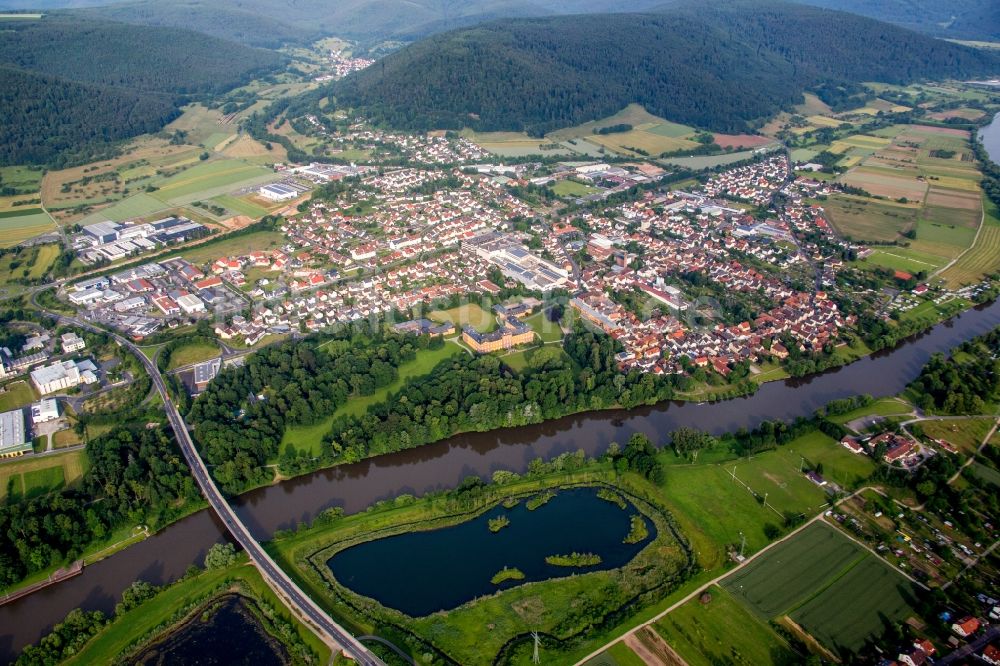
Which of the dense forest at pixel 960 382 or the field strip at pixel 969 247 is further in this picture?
the field strip at pixel 969 247

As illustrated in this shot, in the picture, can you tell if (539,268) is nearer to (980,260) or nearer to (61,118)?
(980,260)

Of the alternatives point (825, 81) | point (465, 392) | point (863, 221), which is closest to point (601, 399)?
point (465, 392)

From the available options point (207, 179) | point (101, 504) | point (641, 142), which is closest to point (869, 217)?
point (641, 142)

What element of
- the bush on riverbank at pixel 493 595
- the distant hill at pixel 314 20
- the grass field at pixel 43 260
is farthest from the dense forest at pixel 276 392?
the distant hill at pixel 314 20

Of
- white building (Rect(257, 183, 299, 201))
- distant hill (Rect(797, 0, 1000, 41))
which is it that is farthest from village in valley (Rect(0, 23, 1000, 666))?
distant hill (Rect(797, 0, 1000, 41))

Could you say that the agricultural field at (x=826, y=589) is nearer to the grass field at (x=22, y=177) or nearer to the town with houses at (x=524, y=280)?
the town with houses at (x=524, y=280)

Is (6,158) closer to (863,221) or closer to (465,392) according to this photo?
(465,392)

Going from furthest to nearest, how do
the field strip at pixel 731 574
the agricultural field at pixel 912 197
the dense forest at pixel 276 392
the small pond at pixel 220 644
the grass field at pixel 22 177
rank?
the grass field at pixel 22 177
the agricultural field at pixel 912 197
the dense forest at pixel 276 392
the field strip at pixel 731 574
the small pond at pixel 220 644
